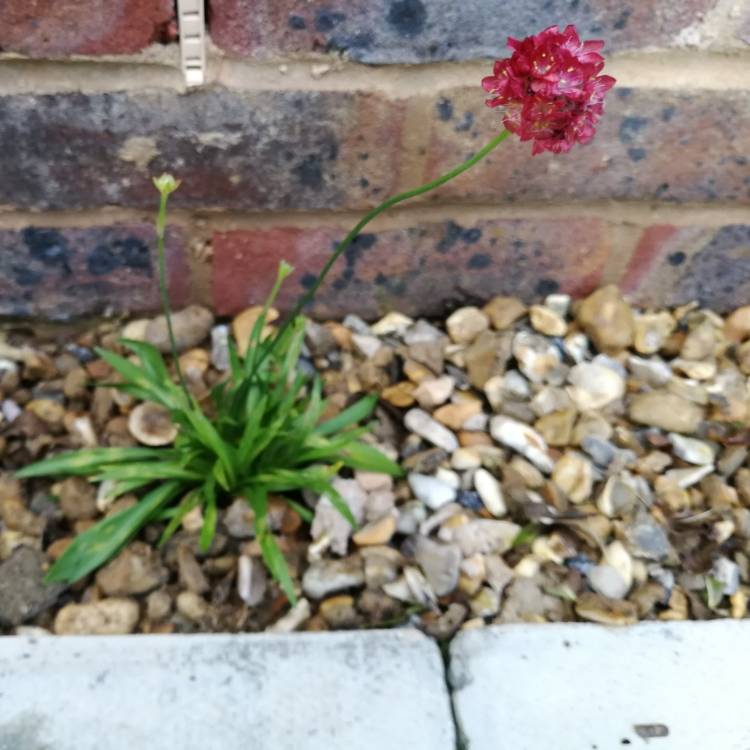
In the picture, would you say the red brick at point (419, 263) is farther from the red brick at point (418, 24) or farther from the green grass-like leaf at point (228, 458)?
the red brick at point (418, 24)

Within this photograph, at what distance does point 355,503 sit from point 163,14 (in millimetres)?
634

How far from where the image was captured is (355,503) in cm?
112

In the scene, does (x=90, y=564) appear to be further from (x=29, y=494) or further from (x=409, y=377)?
(x=409, y=377)

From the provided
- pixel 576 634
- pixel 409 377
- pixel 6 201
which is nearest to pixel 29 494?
pixel 6 201

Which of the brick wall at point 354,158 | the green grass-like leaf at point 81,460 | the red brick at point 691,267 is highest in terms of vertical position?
the brick wall at point 354,158

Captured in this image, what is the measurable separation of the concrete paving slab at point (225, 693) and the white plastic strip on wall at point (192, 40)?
66 centimetres

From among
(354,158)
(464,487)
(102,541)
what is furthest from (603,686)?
(354,158)

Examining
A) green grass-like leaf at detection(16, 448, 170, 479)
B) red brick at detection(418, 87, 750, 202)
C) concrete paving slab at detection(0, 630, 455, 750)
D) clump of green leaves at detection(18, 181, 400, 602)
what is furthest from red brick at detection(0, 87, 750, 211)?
concrete paving slab at detection(0, 630, 455, 750)

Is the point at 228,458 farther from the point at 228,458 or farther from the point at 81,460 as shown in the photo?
the point at 81,460

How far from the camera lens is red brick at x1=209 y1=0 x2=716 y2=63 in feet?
3.28

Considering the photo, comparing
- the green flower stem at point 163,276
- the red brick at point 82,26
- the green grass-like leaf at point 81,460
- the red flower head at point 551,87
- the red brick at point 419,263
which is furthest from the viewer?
the red brick at point 419,263

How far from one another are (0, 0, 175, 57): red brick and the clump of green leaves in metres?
0.32

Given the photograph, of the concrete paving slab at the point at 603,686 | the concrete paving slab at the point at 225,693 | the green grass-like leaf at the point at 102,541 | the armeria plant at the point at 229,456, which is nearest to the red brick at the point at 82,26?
the armeria plant at the point at 229,456

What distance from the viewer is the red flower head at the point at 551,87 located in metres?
0.69
